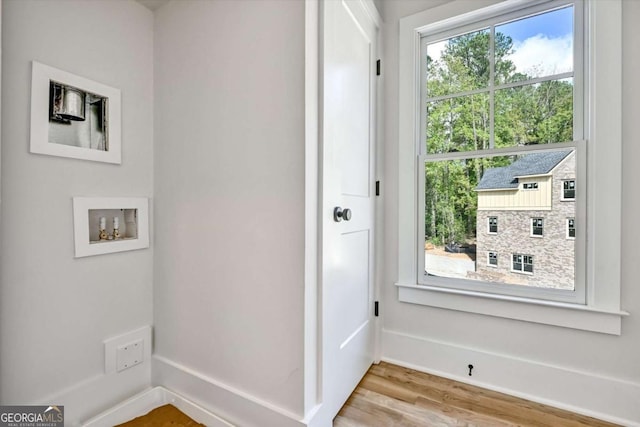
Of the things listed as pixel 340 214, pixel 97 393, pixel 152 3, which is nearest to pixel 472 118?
pixel 340 214

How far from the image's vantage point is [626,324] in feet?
4.20

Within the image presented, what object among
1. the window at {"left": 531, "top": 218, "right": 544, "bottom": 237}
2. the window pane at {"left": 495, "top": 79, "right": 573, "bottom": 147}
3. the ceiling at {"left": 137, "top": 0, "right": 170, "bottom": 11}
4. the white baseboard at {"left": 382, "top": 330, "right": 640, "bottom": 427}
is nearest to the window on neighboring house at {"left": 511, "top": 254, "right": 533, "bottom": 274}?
the window at {"left": 531, "top": 218, "right": 544, "bottom": 237}

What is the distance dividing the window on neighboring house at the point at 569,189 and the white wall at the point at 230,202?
1.37 metres

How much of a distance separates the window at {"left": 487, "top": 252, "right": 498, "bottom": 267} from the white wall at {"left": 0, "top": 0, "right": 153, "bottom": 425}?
6.38 ft

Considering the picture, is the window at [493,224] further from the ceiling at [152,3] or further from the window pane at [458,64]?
the ceiling at [152,3]

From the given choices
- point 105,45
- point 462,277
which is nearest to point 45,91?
point 105,45

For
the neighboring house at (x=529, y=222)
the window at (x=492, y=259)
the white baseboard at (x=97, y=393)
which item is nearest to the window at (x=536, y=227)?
the neighboring house at (x=529, y=222)

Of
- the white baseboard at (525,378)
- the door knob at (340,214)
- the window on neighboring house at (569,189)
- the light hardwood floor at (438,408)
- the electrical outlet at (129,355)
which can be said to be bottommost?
the light hardwood floor at (438,408)

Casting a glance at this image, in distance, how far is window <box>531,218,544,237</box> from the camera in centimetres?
148

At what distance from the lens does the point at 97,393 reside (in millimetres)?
1306

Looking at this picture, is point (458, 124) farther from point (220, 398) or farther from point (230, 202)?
point (220, 398)

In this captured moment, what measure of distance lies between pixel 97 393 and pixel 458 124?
93.5 inches

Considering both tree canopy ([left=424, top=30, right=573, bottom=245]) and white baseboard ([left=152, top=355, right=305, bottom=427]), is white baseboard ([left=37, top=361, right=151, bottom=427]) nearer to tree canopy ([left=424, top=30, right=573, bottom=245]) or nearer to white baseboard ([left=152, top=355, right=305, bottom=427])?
white baseboard ([left=152, top=355, right=305, bottom=427])

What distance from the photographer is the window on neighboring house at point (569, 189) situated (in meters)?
1.40
